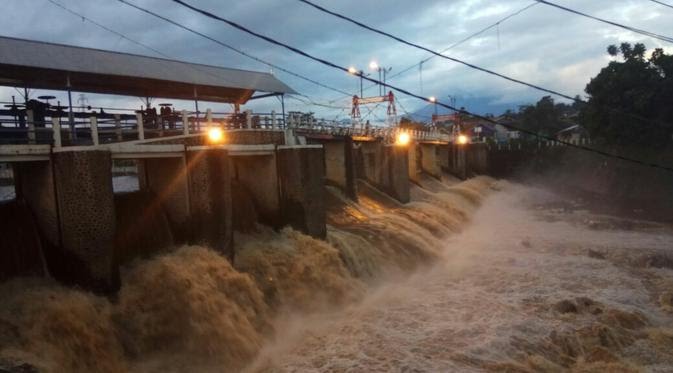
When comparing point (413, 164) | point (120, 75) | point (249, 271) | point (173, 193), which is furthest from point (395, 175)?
point (173, 193)

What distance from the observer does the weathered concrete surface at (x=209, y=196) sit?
13.8m

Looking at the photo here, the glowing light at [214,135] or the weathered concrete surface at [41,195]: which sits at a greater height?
the glowing light at [214,135]

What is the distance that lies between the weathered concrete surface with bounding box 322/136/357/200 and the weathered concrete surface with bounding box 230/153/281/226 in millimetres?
7342

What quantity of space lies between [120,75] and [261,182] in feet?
20.6

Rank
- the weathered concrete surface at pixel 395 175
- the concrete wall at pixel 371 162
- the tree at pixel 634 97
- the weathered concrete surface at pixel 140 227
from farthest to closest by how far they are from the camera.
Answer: the tree at pixel 634 97 → the concrete wall at pixel 371 162 → the weathered concrete surface at pixel 395 175 → the weathered concrete surface at pixel 140 227

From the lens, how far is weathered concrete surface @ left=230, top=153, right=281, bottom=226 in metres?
17.4

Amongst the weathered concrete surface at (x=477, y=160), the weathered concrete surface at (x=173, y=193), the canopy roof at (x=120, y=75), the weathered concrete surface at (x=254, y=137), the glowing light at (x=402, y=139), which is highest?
the canopy roof at (x=120, y=75)

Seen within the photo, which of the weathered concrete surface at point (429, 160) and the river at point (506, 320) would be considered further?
the weathered concrete surface at point (429, 160)

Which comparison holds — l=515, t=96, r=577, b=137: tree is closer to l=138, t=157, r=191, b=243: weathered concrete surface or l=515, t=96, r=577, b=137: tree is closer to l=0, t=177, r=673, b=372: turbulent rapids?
l=0, t=177, r=673, b=372: turbulent rapids

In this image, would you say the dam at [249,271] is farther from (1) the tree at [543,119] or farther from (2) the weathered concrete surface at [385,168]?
(1) the tree at [543,119]

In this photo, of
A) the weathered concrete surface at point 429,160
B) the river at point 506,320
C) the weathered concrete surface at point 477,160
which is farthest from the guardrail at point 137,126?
the weathered concrete surface at point 477,160

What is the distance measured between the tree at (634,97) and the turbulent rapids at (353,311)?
24538 mm

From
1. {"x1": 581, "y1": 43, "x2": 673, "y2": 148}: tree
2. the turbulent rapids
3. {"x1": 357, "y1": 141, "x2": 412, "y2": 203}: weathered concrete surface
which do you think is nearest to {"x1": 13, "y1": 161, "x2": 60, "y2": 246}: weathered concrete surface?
the turbulent rapids

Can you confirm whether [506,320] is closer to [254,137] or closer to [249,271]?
[249,271]
